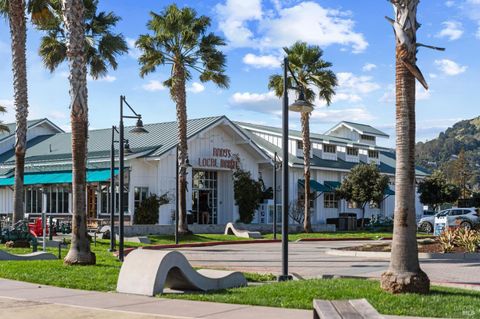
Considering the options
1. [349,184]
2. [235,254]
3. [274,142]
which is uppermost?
[274,142]

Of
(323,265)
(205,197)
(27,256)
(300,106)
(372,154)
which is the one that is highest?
(372,154)

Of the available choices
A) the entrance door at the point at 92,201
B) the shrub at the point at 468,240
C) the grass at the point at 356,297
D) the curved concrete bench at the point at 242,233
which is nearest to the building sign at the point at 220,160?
the entrance door at the point at 92,201

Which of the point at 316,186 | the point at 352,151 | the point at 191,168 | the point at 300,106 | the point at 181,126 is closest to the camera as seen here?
the point at 300,106

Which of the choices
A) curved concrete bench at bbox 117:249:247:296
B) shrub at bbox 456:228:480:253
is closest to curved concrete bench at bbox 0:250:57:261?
curved concrete bench at bbox 117:249:247:296

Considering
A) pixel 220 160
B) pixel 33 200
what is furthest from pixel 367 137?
pixel 33 200

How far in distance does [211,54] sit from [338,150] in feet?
80.9

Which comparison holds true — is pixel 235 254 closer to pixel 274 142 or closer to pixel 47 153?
pixel 47 153

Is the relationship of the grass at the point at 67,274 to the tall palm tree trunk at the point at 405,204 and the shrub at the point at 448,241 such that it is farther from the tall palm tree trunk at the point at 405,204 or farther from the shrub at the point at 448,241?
the shrub at the point at 448,241

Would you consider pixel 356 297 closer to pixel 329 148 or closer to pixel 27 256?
pixel 27 256

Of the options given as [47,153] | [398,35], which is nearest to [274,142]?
[47,153]

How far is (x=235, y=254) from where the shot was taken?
2398 centimetres

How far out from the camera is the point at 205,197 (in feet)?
147

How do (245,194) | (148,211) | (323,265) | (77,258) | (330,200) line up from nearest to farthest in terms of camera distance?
(77,258), (323,265), (148,211), (245,194), (330,200)

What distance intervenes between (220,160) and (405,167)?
3337cm
